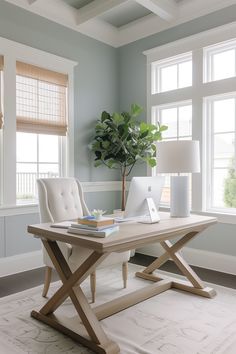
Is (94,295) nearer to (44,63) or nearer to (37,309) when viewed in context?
(37,309)

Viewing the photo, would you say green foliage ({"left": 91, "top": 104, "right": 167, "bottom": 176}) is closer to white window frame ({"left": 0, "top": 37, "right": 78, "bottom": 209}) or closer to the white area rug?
white window frame ({"left": 0, "top": 37, "right": 78, "bottom": 209})

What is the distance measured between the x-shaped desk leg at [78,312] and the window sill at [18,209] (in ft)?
4.38

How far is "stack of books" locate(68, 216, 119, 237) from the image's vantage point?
200cm

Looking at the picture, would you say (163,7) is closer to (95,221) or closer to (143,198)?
(143,198)

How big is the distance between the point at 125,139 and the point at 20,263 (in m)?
1.91

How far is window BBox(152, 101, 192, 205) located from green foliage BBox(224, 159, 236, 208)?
2.27ft

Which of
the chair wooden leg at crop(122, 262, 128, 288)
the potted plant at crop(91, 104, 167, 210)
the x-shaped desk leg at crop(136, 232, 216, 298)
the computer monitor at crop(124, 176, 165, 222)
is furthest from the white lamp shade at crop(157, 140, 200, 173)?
the potted plant at crop(91, 104, 167, 210)

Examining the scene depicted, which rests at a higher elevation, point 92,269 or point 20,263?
point 92,269

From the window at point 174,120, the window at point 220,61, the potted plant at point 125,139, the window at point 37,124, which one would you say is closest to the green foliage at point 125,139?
the potted plant at point 125,139

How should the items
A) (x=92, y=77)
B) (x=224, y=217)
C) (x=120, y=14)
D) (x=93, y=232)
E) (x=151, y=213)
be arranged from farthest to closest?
1. (x=92, y=77)
2. (x=120, y=14)
3. (x=224, y=217)
4. (x=151, y=213)
5. (x=93, y=232)

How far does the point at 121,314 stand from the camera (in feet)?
8.16

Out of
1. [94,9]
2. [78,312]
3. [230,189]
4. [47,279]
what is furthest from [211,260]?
[94,9]

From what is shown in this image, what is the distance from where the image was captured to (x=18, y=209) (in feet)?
11.7

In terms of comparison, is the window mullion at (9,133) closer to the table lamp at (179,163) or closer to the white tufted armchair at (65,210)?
the white tufted armchair at (65,210)
